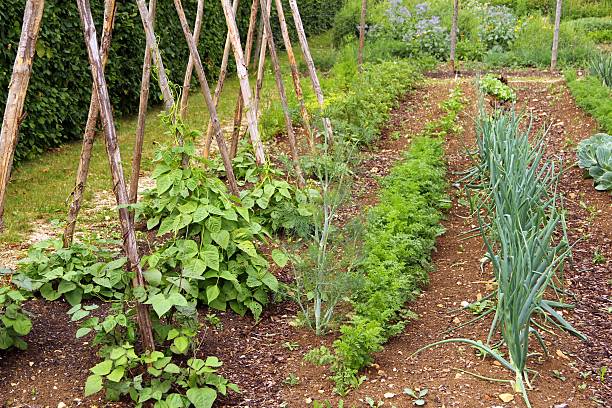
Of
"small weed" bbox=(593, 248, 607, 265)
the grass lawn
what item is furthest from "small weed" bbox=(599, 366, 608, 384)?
the grass lawn

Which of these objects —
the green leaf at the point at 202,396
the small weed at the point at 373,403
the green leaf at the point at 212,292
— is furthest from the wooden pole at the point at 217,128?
the small weed at the point at 373,403

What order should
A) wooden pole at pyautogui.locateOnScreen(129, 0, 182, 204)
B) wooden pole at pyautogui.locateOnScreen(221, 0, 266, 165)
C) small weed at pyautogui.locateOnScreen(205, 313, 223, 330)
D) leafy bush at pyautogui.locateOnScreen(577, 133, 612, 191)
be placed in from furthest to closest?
leafy bush at pyautogui.locateOnScreen(577, 133, 612, 191) < wooden pole at pyautogui.locateOnScreen(221, 0, 266, 165) < wooden pole at pyautogui.locateOnScreen(129, 0, 182, 204) < small weed at pyautogui.locateOnScreen(205, 313, 223, 330)

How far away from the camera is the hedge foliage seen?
7.57 metres

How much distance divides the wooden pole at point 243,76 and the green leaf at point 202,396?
263cm

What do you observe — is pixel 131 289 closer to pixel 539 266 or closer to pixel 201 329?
pixel 201 329

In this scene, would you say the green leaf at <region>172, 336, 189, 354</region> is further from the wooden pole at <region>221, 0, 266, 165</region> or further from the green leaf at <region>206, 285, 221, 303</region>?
the wooden pole at <region>221, 0, 266, 165</region>

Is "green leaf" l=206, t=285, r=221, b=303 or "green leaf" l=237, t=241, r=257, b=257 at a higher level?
"green leaf" l=237, t=241, r=257, b=257

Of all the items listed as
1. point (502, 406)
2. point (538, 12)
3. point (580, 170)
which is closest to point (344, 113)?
point (580, 170)

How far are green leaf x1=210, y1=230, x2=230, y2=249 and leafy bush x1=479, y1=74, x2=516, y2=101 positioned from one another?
6141mm

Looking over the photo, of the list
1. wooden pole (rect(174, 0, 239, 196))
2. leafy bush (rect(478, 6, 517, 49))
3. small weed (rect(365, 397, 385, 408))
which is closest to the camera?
small weed (rect(365, 397, 385, 408))

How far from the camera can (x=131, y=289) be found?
3.87m

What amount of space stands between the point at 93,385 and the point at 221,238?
127 centimetres

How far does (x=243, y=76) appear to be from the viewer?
6012 mm

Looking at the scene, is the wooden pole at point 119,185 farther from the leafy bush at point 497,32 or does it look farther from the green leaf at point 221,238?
the leafy bush at point 497,32
